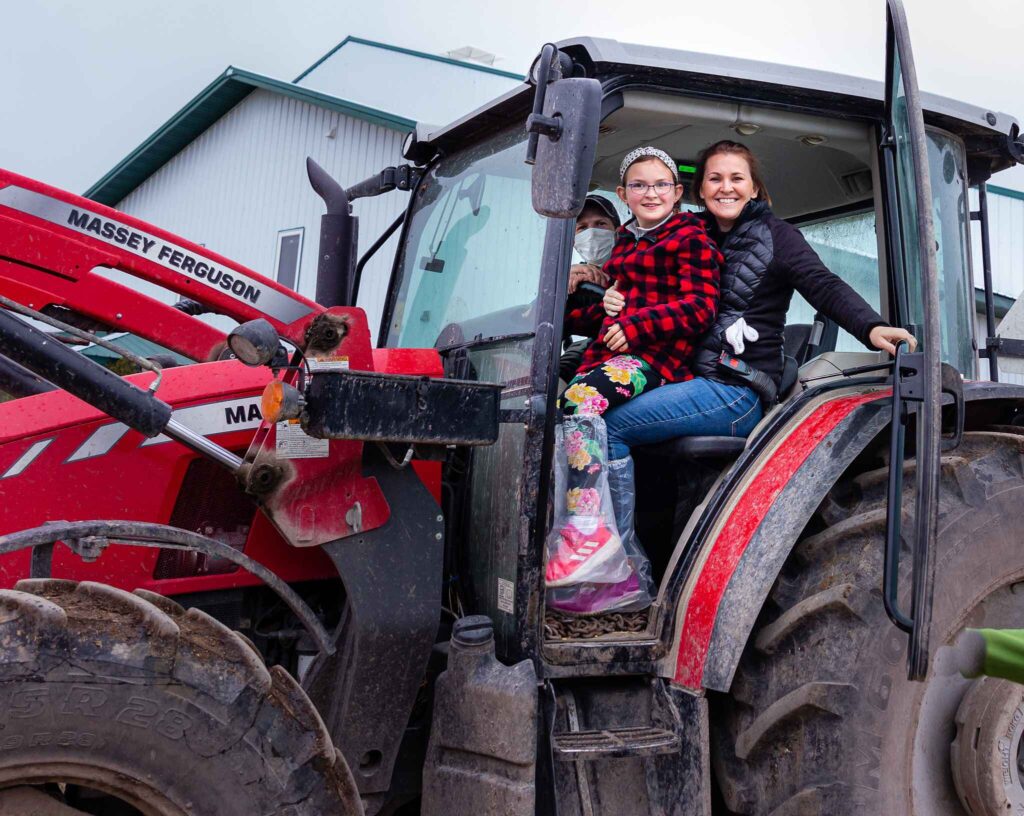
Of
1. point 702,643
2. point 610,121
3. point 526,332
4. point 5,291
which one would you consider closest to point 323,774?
point 702,643

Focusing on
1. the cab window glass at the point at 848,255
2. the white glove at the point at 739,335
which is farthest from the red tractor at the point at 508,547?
the cab window glass at the point at 848,255

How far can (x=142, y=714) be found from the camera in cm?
200

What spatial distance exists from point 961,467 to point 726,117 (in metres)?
1.19

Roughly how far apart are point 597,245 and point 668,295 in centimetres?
47

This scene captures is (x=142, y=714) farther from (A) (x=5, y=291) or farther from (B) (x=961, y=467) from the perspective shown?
(B) (x=961, y=467)

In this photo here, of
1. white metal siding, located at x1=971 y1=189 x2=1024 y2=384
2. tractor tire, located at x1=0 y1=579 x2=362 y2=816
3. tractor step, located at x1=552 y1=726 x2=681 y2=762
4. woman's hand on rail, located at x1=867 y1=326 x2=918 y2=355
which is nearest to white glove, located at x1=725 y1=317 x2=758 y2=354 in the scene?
woman's hand on rail, located at x1=867 y1=326 x2=918 y2=355

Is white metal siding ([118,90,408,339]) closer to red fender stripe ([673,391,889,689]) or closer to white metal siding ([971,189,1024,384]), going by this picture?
white metal siding ([971,189,1024,384])

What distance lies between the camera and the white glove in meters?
3.05

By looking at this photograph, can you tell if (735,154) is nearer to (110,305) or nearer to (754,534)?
(754,534)

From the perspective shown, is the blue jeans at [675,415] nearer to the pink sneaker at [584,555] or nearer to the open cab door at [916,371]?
the pink sneaker at [584,555]

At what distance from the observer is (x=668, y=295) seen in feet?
10.1

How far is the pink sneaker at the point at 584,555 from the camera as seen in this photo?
2.72 m

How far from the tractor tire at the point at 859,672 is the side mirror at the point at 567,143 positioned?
1139mm

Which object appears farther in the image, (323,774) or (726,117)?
(726,117)
